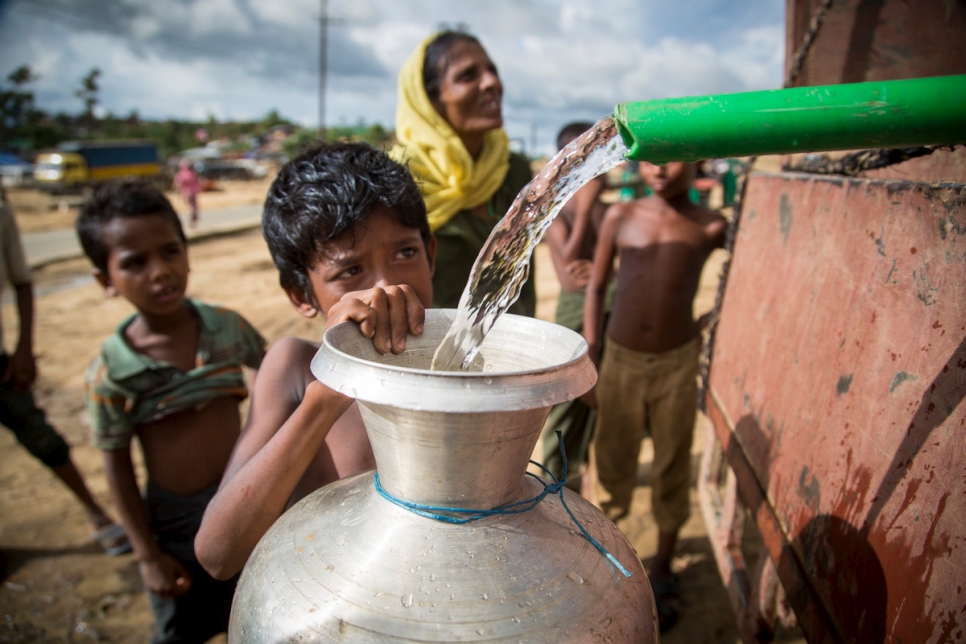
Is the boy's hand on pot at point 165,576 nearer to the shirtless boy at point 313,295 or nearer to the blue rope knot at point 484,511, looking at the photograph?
the shirtless boy at point 313,295

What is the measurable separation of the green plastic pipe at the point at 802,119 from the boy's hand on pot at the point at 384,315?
19.6 inches

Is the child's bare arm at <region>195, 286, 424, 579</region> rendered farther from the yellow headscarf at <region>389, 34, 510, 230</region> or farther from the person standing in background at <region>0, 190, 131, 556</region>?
the person standing in background at <region>0, 190, 131, 556</region>

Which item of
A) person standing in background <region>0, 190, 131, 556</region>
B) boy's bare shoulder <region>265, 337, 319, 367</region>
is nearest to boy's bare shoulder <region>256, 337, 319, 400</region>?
boy's bare shoulder <region>265, 337, 319, 367</region>

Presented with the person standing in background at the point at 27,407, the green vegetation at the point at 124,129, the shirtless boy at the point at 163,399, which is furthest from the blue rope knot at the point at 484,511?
the green vegetation at the point at 124,129

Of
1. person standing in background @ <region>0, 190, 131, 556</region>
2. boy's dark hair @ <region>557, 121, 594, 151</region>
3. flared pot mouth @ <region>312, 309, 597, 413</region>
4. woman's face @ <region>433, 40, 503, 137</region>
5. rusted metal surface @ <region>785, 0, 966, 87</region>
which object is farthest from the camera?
boy's dark hair @ <region>557, 121, 594, 151</region>

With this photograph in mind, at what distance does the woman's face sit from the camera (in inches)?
114

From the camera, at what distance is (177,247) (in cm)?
257

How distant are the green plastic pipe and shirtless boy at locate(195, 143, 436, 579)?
21.1 inches

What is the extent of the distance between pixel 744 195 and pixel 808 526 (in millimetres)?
1563

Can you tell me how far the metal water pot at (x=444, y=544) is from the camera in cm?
81

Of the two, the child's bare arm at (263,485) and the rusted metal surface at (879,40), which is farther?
the rusted metal surface at (879,40)

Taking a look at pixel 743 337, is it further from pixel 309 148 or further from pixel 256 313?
pixel 256 313

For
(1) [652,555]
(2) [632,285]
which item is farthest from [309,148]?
(1) [652,555]

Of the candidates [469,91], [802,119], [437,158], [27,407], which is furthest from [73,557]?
[802,119]
